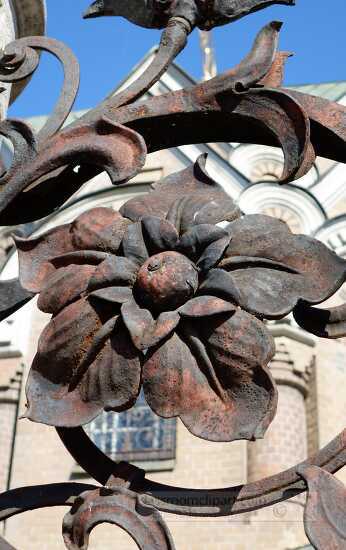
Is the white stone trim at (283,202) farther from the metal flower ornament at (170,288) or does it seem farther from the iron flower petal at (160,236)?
the iron flower petal at (160,236)

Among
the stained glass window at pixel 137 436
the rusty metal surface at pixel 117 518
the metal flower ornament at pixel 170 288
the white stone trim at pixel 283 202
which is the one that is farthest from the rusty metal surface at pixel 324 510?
the white stone trim at pixel 283 202

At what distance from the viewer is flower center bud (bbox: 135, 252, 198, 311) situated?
1891mm

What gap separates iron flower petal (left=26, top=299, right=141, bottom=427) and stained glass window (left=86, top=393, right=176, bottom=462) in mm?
11351

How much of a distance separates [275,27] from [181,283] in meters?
0.71

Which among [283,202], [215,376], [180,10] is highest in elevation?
[283,202]

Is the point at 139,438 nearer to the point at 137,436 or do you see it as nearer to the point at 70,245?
the point at 137,436

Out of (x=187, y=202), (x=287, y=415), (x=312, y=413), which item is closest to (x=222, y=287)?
(x=187, y=202)

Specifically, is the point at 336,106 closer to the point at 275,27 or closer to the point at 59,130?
the point at 275,27

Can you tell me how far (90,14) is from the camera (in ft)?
8.15

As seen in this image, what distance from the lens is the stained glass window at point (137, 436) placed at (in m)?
13.3

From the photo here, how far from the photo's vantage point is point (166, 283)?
74.4 inches

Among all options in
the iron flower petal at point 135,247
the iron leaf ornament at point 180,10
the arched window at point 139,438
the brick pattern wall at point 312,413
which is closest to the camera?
the iron flower petal at point 135,247

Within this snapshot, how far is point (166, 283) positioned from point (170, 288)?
13 millimetres

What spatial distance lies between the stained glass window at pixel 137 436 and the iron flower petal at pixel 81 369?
11.4 m
